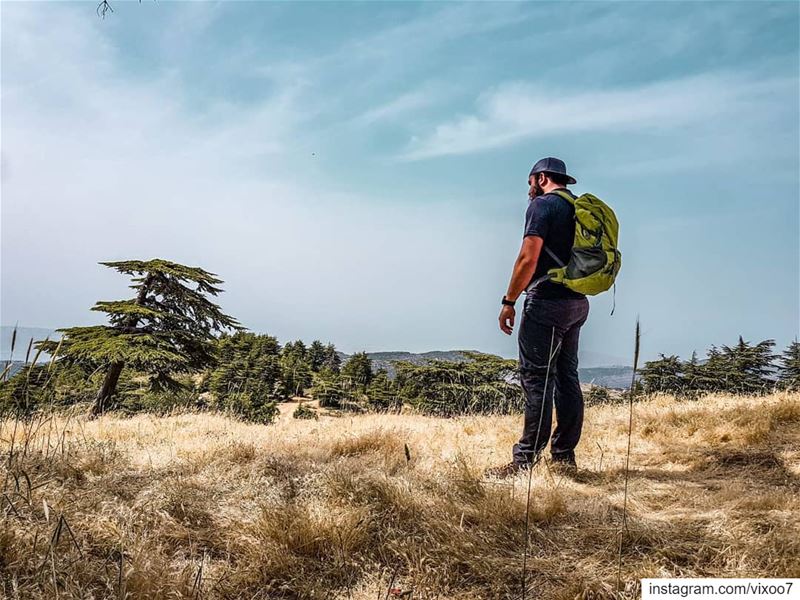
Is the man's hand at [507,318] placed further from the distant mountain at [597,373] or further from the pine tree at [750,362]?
the pine tree at [750,362]

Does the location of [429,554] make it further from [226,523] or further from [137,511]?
[137,511]

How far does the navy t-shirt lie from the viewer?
3556 millimetres

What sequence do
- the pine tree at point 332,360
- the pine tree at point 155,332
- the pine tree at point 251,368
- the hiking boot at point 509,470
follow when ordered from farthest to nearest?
the pine tree at point 332,360
the pine tree at point 251,368
the pine tree at point 155,332
the hiking boot at point 509,470

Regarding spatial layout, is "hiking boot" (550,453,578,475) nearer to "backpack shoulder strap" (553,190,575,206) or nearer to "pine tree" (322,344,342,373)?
"backpack shoulder strap" (553,190,575,206)

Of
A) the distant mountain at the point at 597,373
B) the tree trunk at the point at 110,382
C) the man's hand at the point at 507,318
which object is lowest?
the tree trunk at the point at 110,382

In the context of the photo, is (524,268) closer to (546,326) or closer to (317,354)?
(546,326)

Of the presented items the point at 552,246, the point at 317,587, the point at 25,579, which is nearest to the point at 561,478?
the point at 552,246

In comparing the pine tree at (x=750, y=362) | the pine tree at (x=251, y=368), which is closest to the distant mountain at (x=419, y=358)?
the pine tree at (x=251, y=368)

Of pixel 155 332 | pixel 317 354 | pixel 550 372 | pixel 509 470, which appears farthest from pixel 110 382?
pixel 317 354

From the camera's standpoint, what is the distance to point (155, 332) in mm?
18531

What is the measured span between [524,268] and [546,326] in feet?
1.51

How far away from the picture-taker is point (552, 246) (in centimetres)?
361

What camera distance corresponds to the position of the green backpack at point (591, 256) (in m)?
3.46

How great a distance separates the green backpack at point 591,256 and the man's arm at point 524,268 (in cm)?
17
